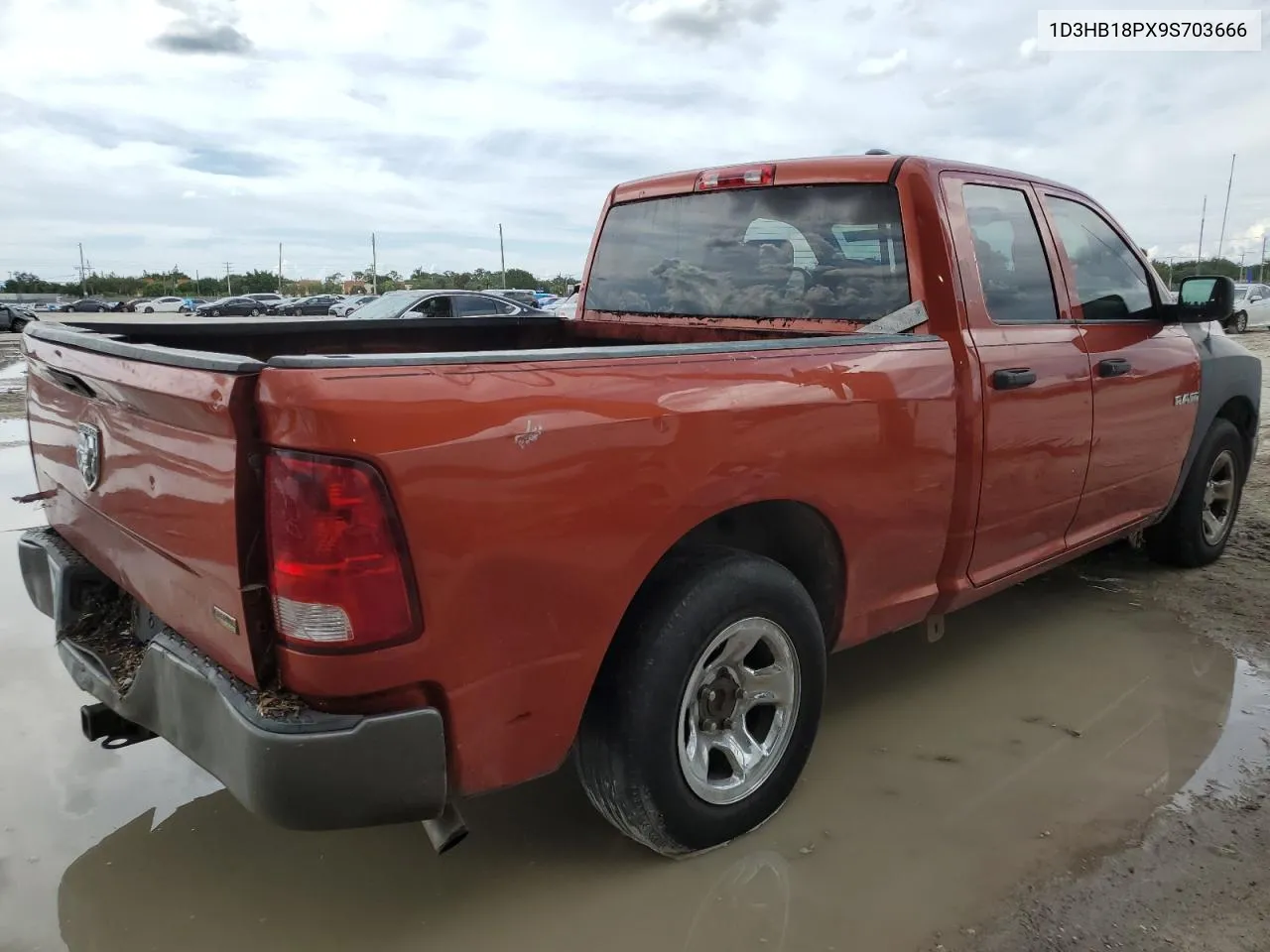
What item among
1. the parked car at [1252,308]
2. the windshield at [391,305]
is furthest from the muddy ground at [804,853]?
the parked car at [1252,308]

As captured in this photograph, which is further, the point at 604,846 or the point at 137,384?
the point at 604,846

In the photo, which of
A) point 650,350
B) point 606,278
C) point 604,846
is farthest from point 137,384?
point 606,278

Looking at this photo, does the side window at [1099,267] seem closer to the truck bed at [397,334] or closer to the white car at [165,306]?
the truck bed at [397,334]

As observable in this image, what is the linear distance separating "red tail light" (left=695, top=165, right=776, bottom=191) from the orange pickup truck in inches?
0.5

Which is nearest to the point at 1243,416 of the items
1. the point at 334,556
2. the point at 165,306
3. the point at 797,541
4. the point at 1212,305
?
the point at 1212,305

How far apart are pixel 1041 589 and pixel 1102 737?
1764 millimetres

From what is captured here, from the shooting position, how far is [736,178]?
12.5ft

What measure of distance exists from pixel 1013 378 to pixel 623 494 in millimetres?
1774

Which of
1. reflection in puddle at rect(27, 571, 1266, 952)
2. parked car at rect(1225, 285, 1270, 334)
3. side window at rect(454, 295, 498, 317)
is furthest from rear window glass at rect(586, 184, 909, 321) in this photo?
parked car at rect(1225, 285, 1270, 334)

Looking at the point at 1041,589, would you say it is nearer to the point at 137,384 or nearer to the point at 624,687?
the point at 624,687

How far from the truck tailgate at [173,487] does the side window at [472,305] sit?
1213 cm

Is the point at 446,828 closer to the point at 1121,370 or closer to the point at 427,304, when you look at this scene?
the point at 1121,370

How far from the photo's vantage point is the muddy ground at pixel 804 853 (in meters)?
2.39

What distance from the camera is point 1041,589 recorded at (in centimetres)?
507
